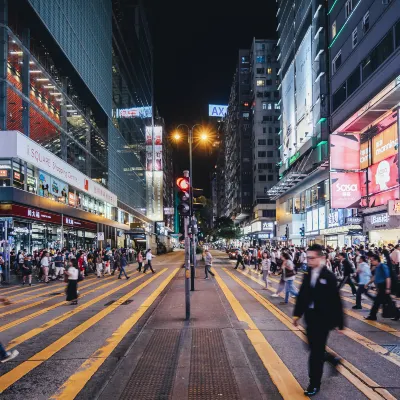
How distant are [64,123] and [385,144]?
88.9 ft

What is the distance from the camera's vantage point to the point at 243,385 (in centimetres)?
598

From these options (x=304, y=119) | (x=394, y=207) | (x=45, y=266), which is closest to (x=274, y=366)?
(x=45, y=266)

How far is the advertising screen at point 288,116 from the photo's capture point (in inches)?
2314

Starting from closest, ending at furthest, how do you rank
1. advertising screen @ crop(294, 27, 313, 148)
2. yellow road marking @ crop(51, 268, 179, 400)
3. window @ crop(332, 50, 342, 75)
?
1. yellow road marking @ crop(51, 268, 179, 400)
2. window @ crop(332, 50, 342, 75)
3. advertising screen @ crop(294, 27, 313, 148)

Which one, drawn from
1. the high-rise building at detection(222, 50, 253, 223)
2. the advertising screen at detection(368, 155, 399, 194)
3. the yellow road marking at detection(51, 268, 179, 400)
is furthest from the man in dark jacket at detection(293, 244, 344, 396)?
the high-rise building at detection(222, 50, 253, 223)

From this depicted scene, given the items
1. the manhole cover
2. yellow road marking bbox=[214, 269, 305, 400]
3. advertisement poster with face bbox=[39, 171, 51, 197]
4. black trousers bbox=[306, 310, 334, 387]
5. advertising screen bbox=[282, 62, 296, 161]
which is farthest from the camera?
advertising screen bbox=[282, 62, 296, 161]

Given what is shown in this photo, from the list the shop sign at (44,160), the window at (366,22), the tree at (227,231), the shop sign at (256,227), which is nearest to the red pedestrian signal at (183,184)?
the shop sign at (44,160)

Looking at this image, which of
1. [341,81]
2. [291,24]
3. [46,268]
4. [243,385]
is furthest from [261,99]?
[243,385]

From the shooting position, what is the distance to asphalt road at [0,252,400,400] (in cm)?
589

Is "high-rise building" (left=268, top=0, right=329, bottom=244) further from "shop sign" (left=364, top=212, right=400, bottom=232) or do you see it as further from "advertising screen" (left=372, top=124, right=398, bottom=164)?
"shop sign" (left=364, top=212, right=400, bottom=232)

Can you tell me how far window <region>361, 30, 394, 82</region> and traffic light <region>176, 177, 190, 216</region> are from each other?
2155cm

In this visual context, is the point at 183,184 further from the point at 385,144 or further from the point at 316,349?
the point at 385,144

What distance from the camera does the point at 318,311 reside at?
570 centimetres

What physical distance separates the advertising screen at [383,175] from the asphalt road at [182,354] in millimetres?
18119
